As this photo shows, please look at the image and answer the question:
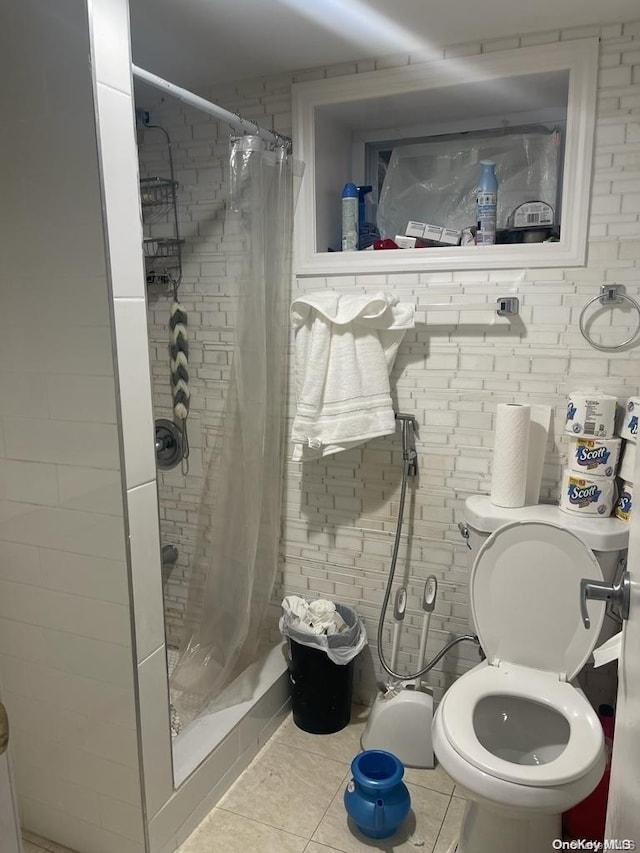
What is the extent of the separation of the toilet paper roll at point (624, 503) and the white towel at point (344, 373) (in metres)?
0.73

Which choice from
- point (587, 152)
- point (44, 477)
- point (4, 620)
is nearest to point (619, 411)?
point (587, 152)

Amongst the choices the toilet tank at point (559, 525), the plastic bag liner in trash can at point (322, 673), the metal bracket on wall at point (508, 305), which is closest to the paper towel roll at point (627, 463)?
the toilet tank at point (559, 525)

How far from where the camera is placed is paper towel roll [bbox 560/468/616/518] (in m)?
1.83

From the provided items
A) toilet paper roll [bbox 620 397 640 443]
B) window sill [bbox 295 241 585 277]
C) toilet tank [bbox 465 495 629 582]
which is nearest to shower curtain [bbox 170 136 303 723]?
window sill [bbox 295 241 585 277]

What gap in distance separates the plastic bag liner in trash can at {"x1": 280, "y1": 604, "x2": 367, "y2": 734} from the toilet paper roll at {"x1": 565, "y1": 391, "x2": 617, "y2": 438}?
1.04m

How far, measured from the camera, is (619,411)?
1.87 metres

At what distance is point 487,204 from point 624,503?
3.35 ft

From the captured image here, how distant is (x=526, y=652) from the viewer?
1.83 m

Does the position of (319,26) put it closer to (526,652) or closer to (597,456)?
(597,456)

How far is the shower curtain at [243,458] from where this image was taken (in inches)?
80.4

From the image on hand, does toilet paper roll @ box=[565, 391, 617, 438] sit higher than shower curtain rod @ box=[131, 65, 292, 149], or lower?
lower

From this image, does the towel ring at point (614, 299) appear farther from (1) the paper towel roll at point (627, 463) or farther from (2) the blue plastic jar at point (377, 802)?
(2) the blue plastic jar at point (377, 802)

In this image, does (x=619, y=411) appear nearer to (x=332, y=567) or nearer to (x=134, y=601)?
(x=332, y=567)

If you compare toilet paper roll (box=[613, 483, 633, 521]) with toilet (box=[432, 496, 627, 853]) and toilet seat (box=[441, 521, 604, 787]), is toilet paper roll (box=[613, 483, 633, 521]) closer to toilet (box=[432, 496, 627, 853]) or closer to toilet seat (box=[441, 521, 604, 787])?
toilet (box=[432, 496, 627, 853])
